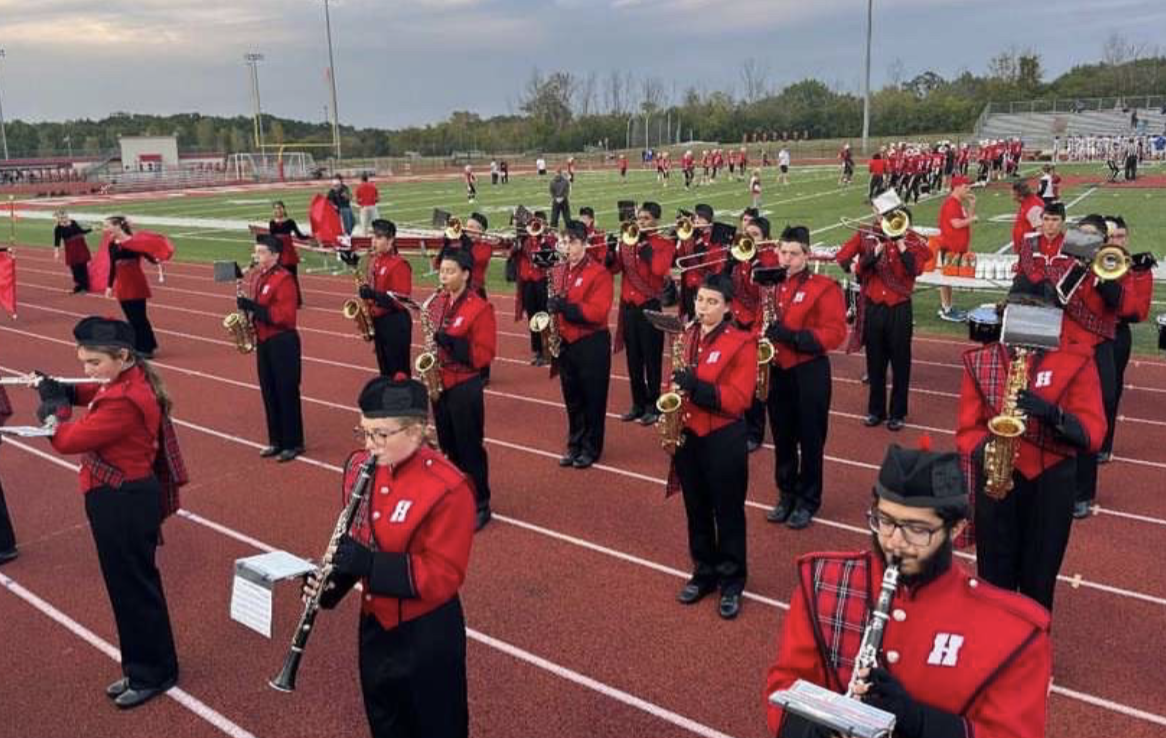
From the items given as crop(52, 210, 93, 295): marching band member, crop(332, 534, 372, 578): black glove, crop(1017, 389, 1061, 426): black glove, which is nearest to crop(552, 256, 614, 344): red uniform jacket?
crop(1017, 389, 1061, 426): black glove

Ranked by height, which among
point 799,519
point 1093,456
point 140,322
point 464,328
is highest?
point 464,328

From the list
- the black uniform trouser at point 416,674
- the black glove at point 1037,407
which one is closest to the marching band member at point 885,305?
the black glove at point 1037,407

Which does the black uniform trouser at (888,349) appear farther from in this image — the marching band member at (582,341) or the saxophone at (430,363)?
the saxophone at (430,363)

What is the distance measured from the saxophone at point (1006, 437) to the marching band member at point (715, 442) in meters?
1.44

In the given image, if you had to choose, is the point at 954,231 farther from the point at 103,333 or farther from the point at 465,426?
the point at 103,333

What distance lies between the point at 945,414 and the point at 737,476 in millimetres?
5042

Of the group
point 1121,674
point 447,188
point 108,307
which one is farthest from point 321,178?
point 1121,674

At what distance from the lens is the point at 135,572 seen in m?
4.90

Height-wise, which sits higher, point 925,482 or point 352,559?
point 925,482

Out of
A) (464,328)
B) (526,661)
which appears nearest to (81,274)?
(464,328)

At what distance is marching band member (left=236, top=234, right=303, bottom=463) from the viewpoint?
8.30m

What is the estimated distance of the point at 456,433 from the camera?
702cm

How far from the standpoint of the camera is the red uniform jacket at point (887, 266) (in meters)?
8.94

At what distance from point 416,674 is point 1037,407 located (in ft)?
9.51
